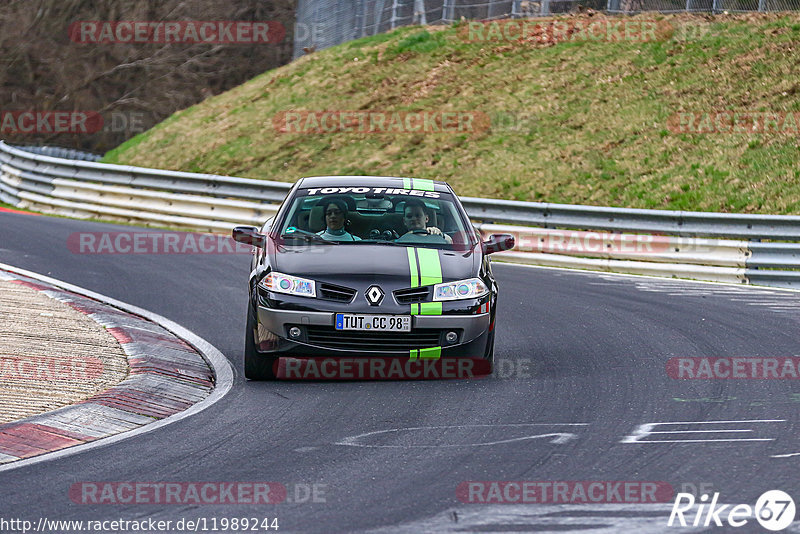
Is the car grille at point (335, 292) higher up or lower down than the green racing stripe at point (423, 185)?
lower down

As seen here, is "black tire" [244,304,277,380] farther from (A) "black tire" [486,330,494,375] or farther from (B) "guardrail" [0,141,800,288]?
(B) "guardrail" [0,141,800,288]

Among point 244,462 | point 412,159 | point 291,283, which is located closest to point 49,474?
point 244,462

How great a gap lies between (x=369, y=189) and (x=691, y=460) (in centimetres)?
425

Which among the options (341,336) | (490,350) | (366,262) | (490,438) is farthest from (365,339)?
(490,438)

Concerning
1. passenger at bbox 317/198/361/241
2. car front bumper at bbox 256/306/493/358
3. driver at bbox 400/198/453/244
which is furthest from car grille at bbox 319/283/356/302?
driver at bbox 400/198/453/244

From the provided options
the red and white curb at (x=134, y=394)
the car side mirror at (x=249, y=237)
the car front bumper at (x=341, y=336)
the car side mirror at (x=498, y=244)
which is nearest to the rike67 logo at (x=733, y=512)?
the car front bumper at (x=341, y=336)

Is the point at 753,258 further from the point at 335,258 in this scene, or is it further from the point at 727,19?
the point at 727,19

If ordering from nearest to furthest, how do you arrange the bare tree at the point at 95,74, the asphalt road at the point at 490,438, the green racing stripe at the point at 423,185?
the asphalt road at the point at 490,438
the green racing stripe at the point at 423,185
the bare tree at the point at 95,74

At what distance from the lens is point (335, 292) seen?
8383mm

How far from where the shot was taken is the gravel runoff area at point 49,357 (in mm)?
7680

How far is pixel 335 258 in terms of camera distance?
8.70 meters

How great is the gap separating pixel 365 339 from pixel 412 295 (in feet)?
1.52

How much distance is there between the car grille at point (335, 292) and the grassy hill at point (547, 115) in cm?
1188

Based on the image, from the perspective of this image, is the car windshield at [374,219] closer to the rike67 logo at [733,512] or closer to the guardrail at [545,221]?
the rike67 logo at [733,512]
